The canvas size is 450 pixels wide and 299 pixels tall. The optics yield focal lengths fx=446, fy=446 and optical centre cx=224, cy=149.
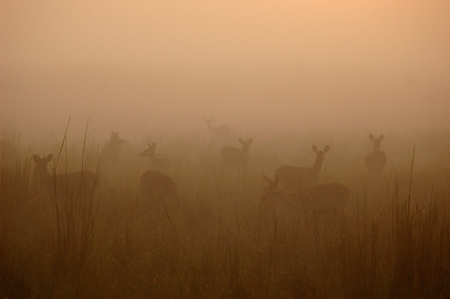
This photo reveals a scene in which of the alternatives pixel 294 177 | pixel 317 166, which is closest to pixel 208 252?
pixel 294 177

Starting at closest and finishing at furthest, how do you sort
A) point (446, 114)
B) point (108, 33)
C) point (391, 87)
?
point (446, 114) < point (391, 87) < point (108, 33)

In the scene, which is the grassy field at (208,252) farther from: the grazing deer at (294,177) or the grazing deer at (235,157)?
the grazing deer at (235,157)

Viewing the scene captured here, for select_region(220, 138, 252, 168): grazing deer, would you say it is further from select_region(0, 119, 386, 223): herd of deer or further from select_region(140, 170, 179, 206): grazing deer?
select_region(140, 170, 179, 206): grazing deer

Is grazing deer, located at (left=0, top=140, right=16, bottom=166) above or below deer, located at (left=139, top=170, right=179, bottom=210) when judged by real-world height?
above

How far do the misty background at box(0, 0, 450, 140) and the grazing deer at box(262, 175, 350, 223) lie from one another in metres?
9.08

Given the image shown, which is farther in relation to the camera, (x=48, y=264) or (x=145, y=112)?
(x=145, y=112)

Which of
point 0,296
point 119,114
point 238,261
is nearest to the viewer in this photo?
A: point 0,296

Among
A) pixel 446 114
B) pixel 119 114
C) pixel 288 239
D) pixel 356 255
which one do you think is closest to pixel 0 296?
pixel 288 239

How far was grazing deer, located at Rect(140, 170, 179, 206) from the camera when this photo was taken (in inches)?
223

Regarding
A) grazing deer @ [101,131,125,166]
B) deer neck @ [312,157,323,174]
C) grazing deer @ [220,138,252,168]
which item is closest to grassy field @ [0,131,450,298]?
deer neck @ [312,157,323,174]

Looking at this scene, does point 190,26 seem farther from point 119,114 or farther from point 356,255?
point 356,255

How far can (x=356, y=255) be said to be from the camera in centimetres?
385

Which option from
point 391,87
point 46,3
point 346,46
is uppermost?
point 46,3

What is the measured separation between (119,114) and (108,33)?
69.9 feet
